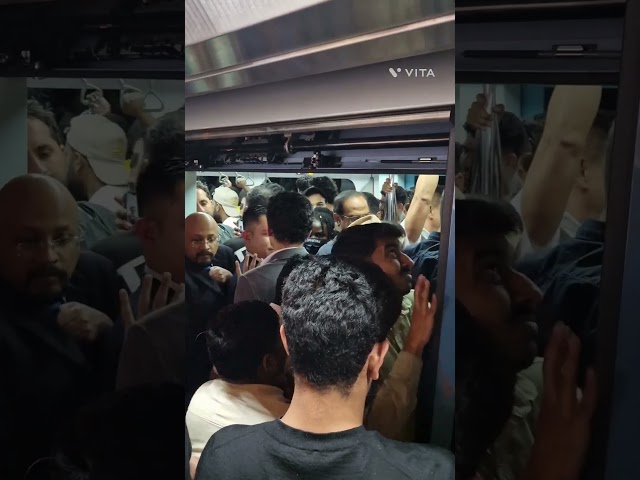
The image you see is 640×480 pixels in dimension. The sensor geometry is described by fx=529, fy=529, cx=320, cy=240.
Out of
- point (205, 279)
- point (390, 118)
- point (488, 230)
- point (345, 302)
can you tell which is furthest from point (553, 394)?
point (205, 279)

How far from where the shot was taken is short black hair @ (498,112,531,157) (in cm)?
150

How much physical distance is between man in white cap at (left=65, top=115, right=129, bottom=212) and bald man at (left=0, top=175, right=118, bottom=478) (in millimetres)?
79

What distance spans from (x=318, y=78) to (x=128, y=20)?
0.60 metres

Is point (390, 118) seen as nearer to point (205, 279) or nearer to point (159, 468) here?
point (205, 279)

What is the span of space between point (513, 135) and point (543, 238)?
0.31m

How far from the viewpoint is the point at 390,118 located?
56.5 inches

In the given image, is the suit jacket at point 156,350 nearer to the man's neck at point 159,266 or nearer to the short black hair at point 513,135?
the man's neck at point 159,266

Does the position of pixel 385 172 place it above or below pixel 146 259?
above

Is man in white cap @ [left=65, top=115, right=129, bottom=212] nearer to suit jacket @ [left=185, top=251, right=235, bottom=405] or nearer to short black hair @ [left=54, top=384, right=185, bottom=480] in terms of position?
suit jacket @ [left=185, top=251, right=235, bottom=405]

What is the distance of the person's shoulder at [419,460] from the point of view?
146 centimetres

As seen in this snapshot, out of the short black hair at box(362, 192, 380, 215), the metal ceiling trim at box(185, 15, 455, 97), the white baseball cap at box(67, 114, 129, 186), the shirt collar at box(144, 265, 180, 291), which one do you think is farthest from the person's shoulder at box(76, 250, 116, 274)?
the short black hair at box(362, 192, 380, 215)

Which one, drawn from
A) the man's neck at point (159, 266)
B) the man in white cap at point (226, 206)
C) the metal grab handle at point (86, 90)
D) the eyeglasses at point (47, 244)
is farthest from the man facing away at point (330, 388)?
the metal grab handle at point (86, 90)

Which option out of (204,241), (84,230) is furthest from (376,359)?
(84,230)

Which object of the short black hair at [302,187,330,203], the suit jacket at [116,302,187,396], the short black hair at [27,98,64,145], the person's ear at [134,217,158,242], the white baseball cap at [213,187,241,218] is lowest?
the suit jacket at [116,302,187,396]
